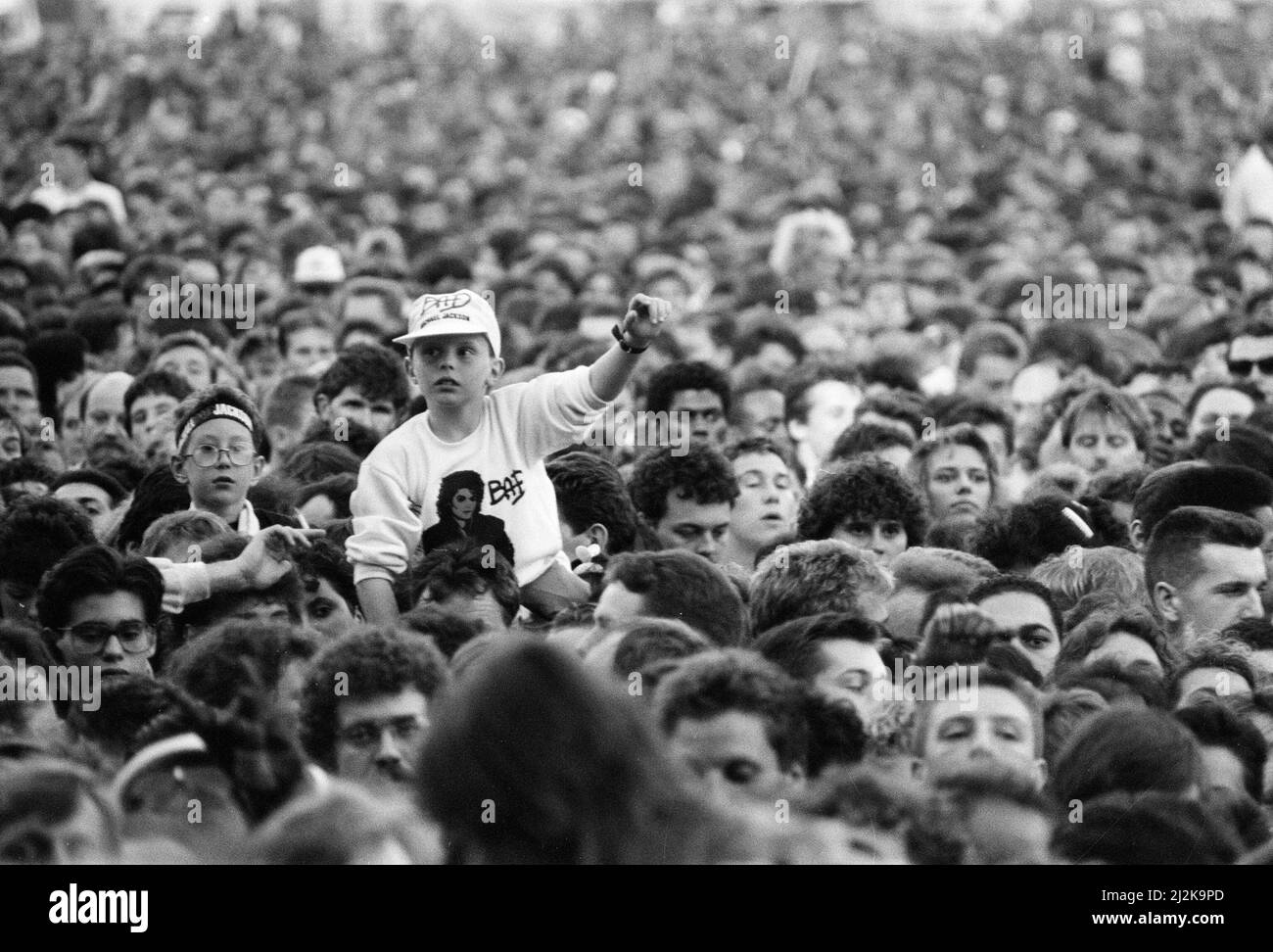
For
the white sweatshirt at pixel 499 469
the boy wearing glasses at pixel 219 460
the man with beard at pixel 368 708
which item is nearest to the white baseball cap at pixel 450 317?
the white sweatshirt at pixel 499 469

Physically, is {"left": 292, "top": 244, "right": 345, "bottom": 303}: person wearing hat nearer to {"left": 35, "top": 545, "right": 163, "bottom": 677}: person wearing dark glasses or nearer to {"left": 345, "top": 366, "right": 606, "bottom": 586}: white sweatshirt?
{"left": 345, "top": 366, "right": 606, "bottom": 586}: white sweatshirt

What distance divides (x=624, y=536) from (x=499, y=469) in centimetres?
94

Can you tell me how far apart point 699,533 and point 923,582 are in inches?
51.2

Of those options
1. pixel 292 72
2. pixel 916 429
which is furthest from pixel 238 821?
pixel 292 72

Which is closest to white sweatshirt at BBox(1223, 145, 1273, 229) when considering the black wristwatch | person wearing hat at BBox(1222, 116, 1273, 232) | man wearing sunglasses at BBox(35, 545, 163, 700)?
person wearing hat at BBox(1222, 116, 1273, 232)

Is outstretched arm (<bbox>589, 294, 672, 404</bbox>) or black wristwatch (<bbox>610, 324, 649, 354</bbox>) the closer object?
outstretched arm (<bbox>589, 294, 672, 404</bbox>)

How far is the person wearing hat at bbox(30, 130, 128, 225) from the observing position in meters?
19.5

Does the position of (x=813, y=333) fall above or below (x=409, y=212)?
below

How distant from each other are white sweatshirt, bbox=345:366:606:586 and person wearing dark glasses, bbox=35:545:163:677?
2.87 ft

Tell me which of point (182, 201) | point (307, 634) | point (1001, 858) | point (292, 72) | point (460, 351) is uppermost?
point (292, 72)

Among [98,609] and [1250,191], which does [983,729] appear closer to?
[98,609]

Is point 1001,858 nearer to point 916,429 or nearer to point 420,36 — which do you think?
point 916,429

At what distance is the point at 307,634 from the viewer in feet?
22.7

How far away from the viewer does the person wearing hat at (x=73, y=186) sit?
63.9ft
